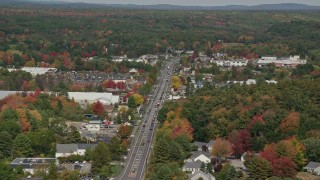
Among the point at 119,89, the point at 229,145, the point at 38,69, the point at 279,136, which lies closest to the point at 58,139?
the point at 229,145

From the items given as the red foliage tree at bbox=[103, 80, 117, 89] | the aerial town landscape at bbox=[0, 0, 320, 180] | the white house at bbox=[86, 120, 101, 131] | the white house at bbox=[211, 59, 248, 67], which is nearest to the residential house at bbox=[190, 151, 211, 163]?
the aerial town landscape at bbox=[0, 0, 320, 180]

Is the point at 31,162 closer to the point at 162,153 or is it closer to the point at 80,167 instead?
the point at 80,167

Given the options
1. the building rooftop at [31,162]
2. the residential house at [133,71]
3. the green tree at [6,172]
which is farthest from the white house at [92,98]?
the green tree at [6,172]

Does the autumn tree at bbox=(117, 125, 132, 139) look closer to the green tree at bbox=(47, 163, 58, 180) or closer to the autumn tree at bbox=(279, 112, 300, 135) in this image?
the green tree at bbox=(47, 163, 58, 180)

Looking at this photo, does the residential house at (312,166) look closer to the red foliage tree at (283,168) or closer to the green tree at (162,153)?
the red foliage tree at (283,168)

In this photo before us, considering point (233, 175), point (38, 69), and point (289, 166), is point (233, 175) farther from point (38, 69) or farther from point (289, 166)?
point (38, 69)
